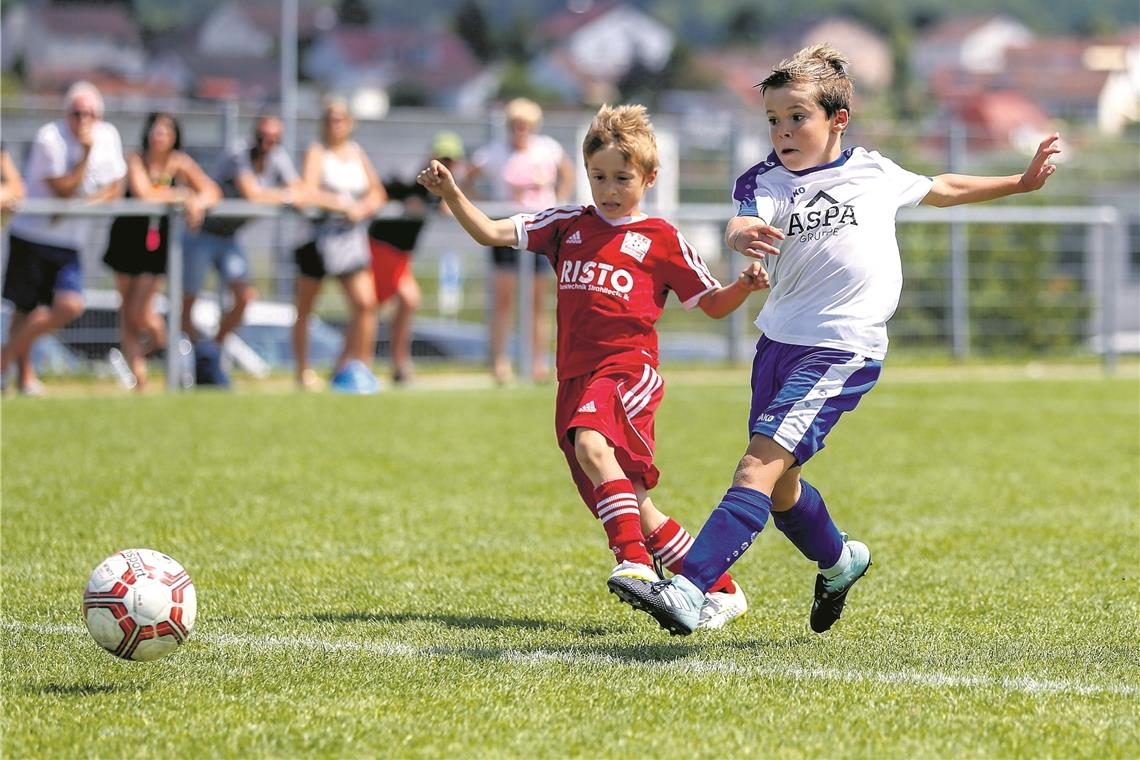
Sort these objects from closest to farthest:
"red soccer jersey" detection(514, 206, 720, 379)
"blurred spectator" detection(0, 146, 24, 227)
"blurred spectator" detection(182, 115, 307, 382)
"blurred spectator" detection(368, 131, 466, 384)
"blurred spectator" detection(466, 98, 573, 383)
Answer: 1. "red soccer jersey" detection(514, 206, 720, 379)
2. "blurred spectator" detection(0, 146, 24, 227)
3. "blurred spectator" detection(182, 115, 307, 382)
4. "blurred spectator" detection(466, 98, 573, 383)
5. "blurred spectator" detection(368, 131, 466, 384)

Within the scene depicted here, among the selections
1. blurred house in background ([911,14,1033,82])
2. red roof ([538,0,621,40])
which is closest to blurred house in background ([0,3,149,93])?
red roof ([538,0,621,40])

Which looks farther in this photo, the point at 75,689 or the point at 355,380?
the point at 355,380

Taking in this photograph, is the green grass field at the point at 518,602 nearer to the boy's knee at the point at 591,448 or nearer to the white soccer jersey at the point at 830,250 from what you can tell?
the boy's knee at the point at 591,448

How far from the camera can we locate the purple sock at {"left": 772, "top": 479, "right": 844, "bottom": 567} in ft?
17.2

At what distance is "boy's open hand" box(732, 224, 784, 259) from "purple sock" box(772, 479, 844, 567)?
87cm

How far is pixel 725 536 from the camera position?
15.8 ft

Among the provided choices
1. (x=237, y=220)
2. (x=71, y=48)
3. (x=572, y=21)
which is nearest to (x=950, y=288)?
(x=237, y=220)

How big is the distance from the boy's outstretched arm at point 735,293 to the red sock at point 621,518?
2.09ft

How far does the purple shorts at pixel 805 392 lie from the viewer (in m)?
4.93

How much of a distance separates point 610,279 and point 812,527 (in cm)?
102

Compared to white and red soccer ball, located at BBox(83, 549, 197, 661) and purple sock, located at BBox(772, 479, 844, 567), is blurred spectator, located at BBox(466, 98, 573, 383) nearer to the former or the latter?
purple sock, located at BBox(772, 479, 844, 567)

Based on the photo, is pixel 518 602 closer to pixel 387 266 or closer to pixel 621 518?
pixel 621 518

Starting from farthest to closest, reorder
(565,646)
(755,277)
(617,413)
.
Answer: (617,413), (755,277), (565,646)

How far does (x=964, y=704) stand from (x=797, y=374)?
1178 millimetres
